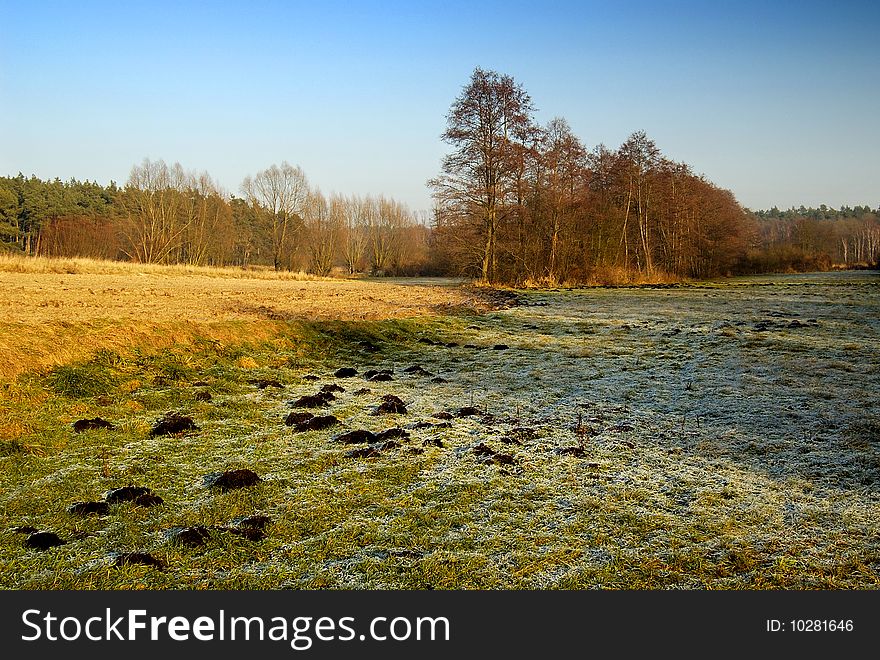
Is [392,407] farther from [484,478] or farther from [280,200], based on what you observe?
[280,200]

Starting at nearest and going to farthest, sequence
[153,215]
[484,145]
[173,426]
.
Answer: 1. [173,426]
2. [484,145]
3. [153,215]

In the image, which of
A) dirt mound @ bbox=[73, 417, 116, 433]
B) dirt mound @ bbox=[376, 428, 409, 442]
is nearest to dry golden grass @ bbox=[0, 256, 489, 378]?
dirt mound @ bbox=[73, 417, 116, 433]

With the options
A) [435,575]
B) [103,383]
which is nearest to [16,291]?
[103,383]

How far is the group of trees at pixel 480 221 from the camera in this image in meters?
37.0

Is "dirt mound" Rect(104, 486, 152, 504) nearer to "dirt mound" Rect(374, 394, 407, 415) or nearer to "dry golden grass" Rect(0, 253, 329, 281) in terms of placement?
"dirt mound" Rect(374, 394, 407, 415)

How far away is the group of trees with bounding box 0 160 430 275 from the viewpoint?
217ft

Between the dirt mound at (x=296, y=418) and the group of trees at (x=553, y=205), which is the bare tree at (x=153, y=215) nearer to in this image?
the group of trees at (x=553, y=205)

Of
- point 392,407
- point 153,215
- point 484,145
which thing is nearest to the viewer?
point 392,407

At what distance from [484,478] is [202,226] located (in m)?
74.5

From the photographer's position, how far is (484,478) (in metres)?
5.73

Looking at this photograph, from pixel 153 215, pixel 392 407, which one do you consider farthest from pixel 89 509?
pixel 153 215

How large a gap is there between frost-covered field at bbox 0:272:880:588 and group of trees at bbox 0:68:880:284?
2738 centimetres

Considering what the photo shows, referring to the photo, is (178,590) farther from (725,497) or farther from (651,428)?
(651,428)

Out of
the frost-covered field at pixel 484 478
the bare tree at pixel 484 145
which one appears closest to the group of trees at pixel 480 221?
the bare tree at pixel 484 145
